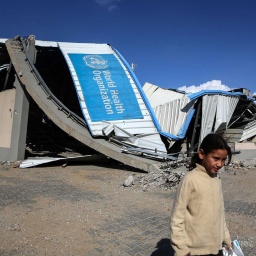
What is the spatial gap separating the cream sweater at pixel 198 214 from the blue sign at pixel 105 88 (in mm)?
10218

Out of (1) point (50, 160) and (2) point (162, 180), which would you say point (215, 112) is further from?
(1) point (50, 160)

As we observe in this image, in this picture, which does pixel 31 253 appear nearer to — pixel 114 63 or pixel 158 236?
pixel 158 236

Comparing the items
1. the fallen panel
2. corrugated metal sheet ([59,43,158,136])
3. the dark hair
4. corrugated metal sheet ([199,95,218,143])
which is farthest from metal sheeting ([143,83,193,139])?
the dark hair

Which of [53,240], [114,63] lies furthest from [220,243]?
[114,63]

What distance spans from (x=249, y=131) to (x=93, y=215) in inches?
548

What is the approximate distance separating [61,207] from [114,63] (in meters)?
10.7

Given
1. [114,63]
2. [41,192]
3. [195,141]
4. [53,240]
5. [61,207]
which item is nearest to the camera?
[53,240]

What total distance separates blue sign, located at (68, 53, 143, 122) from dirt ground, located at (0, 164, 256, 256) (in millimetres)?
3557

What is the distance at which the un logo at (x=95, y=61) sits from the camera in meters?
15.0

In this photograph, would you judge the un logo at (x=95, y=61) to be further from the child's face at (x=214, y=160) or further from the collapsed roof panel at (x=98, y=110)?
the child's face at (x=214, y=160)

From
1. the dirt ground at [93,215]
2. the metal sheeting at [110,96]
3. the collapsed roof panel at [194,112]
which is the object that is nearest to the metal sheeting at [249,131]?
the collapsed roof panel at [194,112]

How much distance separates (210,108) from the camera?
45.2 feet

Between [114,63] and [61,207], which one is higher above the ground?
[114,63]

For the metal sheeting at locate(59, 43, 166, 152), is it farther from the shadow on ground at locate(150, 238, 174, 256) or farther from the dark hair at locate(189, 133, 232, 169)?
the dark hair at locate(189, 133, 232, 169)
